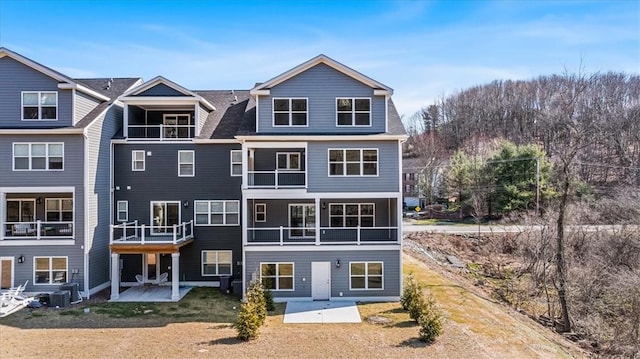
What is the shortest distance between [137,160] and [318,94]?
10093 millimetres

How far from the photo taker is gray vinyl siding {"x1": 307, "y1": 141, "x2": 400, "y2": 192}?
1859 cm

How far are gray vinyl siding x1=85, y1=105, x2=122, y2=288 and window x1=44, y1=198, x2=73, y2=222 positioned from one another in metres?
1.76

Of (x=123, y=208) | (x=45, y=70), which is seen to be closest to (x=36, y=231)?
(x=123, y=208)

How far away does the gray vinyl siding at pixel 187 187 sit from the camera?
20.6 metres

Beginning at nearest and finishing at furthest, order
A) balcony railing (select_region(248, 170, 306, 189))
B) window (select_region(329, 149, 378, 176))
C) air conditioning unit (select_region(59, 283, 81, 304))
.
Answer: air conditioning unit (select_region(59, 283, 81, 304)) → window (select_region(329, 149, 378, 176)) → balcony railing (select_region(248, 170, 306, 189))

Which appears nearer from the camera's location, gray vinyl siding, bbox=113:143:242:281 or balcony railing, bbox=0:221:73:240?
balcony railing, bbox=0:221:73:240

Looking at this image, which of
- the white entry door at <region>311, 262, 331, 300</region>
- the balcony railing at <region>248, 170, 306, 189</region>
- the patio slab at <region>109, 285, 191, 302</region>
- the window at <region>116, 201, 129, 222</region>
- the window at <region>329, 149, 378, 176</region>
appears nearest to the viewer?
the patio slab at <region>109, 285, 191, 302</region>

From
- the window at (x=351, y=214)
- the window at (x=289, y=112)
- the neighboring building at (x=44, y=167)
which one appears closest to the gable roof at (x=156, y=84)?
the neighboring building at (x=44, y=167)

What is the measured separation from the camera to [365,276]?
60.7 feet

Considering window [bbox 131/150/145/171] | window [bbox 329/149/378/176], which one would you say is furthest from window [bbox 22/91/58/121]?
window [bbox 329/149/378/176]

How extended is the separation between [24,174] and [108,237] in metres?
4.70

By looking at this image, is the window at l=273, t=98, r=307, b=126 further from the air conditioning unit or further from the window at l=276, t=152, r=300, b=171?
the air conditioning unit

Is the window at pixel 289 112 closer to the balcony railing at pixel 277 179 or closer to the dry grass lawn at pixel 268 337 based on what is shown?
the balcony railing at pixel 277 179

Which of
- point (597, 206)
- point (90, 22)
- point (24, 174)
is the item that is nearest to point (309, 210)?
point (24, 174)
